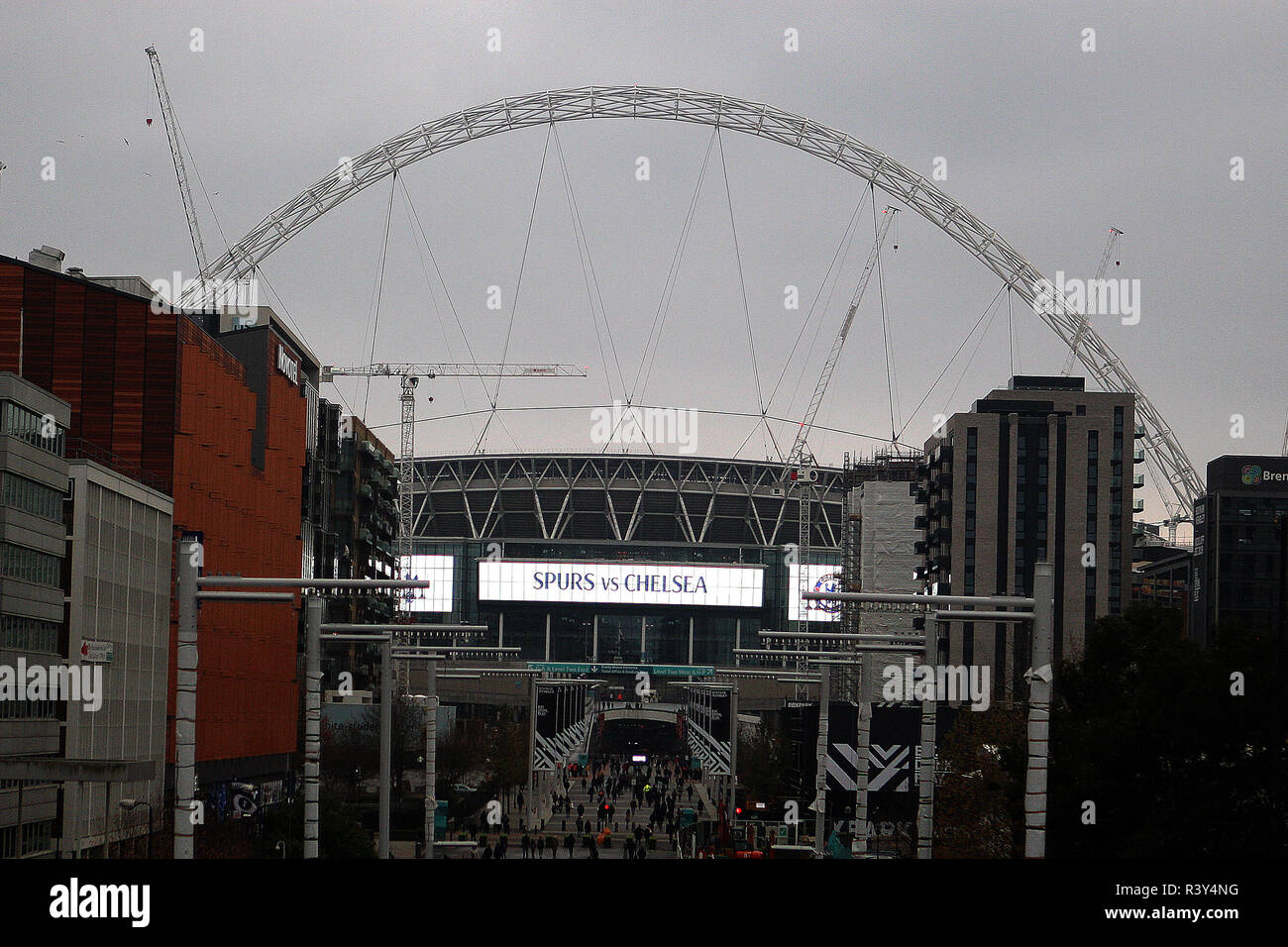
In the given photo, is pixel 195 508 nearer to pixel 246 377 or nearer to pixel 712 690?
pixel 246 377

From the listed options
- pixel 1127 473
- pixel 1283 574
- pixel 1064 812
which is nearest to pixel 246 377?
pixel 1283 574

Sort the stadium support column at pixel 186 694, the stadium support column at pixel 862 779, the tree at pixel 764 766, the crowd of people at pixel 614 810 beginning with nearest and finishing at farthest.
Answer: the stadium support column at pixel 186 694 < the stadium support column at pixel 862 779 < the crowd of people at pixel 614 810 < the tree at pixel 764 766

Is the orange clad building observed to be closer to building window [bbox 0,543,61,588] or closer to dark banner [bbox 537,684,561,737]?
building window [bbox 0,543,61,588]

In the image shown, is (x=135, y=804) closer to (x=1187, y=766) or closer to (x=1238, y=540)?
(x=1187, y=766)

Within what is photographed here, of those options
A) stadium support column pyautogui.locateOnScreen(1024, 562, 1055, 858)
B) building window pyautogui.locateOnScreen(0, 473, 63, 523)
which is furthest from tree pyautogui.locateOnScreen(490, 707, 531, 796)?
stadium support column pyautogui.locateOnScreen(1024, 562, 1055, 858)

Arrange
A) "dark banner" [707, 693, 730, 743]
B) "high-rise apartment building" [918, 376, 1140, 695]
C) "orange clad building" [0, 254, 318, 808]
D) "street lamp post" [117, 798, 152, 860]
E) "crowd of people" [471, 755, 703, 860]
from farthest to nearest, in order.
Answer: "high-rise apartment building" [918, 376, 1140, 695]
"dark banner" [707, 693, 730, 743]
"orange clad building" [0, 254, 318, 808]
"crowd of people" [471, 755, 703, 860]
"street lamp post" [117, 798, 152, 860]

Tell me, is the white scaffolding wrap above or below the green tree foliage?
above

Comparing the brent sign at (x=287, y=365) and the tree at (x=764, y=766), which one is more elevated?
the brent sign at (x=287, y=365)

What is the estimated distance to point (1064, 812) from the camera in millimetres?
45812

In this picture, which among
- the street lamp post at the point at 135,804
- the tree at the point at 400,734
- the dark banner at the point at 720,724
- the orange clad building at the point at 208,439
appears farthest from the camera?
the dark banner at the point at 720,724

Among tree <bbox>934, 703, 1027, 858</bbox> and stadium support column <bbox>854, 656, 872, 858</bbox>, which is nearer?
stadium support column <bbox>854, 656, 872, 858</bbox>

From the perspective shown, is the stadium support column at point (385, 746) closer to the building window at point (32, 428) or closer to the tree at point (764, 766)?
the building window at point (32, 428)

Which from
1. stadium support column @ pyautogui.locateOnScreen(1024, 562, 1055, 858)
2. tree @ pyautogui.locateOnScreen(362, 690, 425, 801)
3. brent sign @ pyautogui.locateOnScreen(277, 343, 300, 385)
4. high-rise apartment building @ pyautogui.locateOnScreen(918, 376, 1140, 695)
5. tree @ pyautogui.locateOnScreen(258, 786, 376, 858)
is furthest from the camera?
high-rise apartment building @ pyautogui.locateOnScreen(918, 376, 1140, 695)

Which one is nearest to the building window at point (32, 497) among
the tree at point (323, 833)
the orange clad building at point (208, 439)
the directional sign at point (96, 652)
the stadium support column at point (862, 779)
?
the directional sign at point (96, 652)
